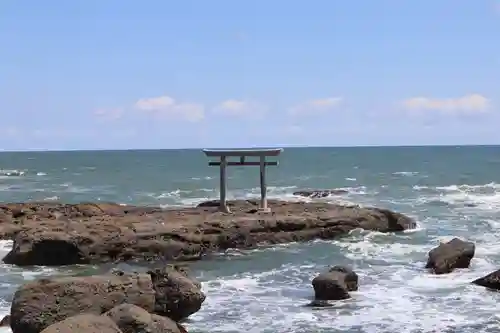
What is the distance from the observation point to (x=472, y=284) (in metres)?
16.6

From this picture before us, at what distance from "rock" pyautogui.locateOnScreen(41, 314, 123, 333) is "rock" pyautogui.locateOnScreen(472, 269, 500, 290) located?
941cm

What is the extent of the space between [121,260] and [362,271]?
6927 millimetres

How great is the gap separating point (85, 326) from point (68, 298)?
260cm

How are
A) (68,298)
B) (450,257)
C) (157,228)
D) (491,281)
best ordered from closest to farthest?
(68,298) → (491,281) → (450,257) → (157,228)

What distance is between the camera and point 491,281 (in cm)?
1620

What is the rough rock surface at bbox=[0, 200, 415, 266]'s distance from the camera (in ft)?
66.6

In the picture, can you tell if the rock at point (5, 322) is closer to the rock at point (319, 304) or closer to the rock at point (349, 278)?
the rock at point (319, 304)

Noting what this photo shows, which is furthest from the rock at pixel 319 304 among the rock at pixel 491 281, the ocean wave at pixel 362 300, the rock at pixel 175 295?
the rock at pixel 491 281

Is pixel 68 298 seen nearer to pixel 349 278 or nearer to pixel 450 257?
pixel 349 278

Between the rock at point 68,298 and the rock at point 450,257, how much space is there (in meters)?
8.39

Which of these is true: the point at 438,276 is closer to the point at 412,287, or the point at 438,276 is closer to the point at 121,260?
the point at 412,287

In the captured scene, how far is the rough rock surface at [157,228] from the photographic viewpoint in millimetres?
20297

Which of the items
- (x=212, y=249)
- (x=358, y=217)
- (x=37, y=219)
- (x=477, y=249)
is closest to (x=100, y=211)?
(x=37, y=219)

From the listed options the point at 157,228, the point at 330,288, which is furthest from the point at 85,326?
the point at 157,228
